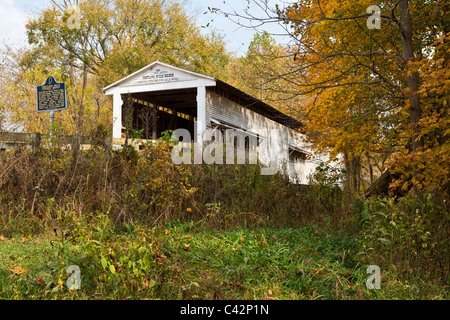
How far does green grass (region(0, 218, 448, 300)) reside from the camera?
4.65 metres

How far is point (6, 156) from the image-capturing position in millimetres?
9148

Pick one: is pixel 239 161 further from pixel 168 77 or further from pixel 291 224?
pixel 168 77

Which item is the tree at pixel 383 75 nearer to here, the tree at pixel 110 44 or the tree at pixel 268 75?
the tree at pixel 268 75

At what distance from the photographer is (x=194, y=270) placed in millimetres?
5293

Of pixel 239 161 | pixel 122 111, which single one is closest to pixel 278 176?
pixel 239 161

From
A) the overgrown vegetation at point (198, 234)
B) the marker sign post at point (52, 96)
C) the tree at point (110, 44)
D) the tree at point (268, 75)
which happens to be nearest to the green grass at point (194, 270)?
the overgrown vegetation at point (198, 234)

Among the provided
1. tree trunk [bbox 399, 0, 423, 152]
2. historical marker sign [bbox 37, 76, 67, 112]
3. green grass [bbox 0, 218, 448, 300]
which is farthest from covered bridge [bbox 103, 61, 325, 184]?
green grass [bbox 0, 218, 448, 300]

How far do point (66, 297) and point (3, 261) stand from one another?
1808 millimetres

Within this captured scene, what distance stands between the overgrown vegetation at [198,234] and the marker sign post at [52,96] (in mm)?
2828

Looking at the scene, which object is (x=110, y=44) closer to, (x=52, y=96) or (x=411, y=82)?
(x=52, y=96)

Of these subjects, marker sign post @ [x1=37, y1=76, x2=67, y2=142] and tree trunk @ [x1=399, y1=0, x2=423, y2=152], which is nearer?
tree trunk @ [x1=399, y1=0, x2=423, y2=152]

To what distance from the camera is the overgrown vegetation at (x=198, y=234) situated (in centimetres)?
485

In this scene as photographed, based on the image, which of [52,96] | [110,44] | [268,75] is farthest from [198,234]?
[110,44]

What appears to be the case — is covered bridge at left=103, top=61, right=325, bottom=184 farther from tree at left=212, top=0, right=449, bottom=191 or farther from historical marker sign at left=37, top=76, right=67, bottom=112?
tree at left=212, top=0, right=449, bottom=191
